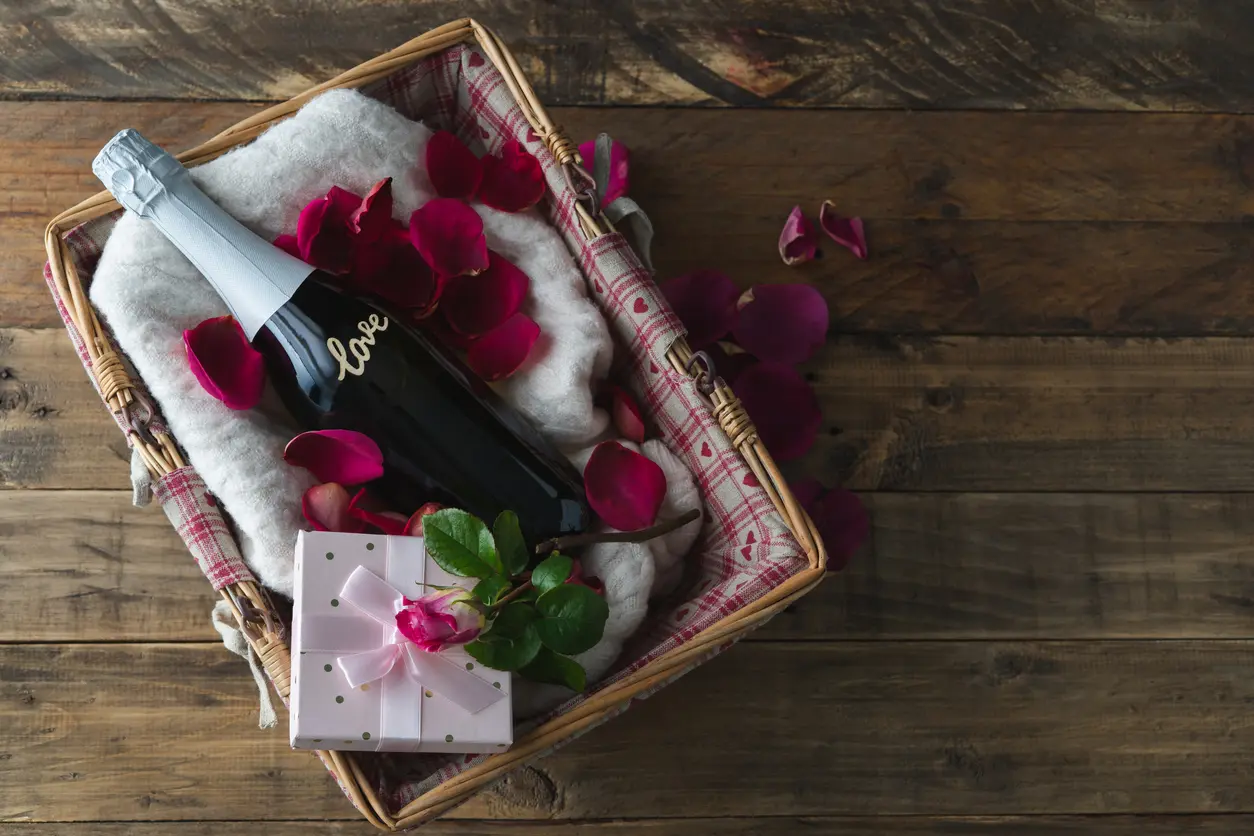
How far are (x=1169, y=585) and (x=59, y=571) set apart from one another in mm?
950

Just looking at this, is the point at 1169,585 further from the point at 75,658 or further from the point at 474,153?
the point at 75,658

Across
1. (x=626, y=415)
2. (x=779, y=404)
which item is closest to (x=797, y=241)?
(x=779, y=404)

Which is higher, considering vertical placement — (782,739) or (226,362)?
(226,362)

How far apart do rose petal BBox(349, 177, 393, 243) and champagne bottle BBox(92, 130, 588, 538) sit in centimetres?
4

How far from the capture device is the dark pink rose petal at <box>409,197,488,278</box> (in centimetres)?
73

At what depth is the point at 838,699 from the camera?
2.87ft

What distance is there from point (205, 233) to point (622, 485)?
326 mm

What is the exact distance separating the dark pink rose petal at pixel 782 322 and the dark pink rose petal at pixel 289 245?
0.36 meters

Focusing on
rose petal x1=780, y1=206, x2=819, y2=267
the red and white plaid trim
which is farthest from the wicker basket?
rose petal x1=780, y1=206, x2=819, y2=267

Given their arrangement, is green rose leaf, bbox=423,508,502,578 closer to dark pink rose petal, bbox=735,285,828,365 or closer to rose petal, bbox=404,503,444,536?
rose petal, bbox=404,503,444,536

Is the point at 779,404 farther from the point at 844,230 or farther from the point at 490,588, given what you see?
the point at 490,588

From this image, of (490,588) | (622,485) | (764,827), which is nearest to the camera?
(490,588)

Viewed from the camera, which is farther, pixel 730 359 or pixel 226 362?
pixel 730 359

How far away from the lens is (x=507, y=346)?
2.43 ft
